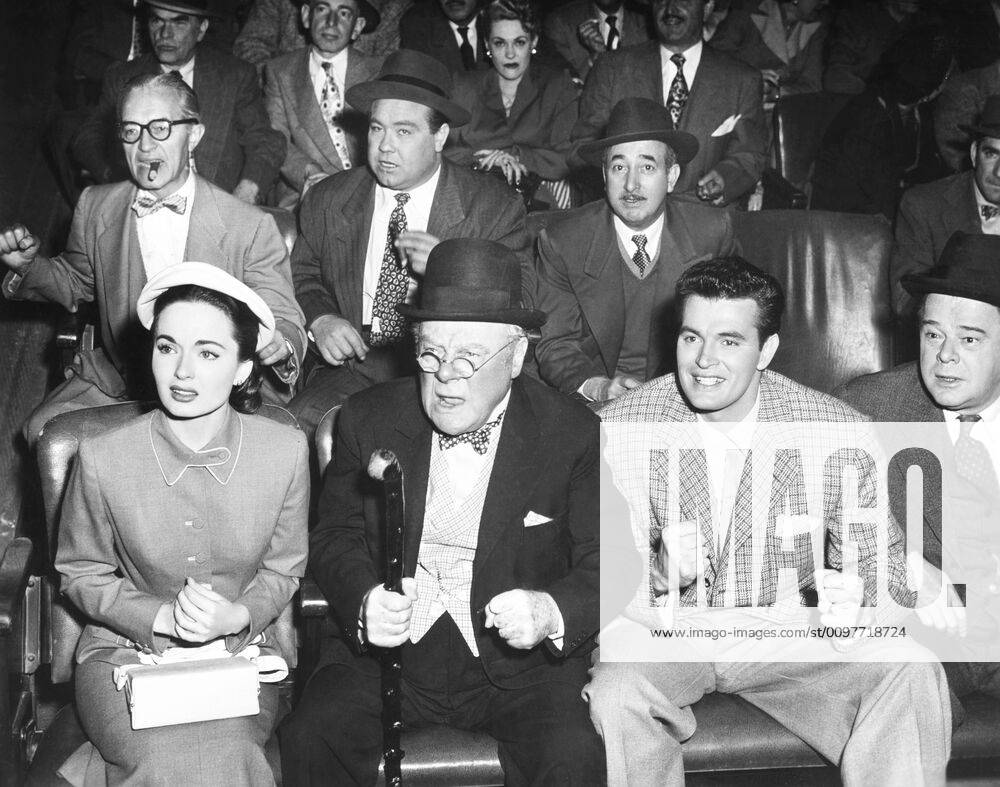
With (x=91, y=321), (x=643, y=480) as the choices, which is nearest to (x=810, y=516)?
(x=643, y=480)

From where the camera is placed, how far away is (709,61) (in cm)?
548

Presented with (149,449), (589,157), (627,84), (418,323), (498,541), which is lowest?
(498,541)

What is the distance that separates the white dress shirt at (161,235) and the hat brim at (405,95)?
807mm

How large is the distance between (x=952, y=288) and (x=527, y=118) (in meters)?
2.92

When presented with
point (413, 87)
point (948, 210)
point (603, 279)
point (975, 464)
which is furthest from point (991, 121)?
point (413, 87)

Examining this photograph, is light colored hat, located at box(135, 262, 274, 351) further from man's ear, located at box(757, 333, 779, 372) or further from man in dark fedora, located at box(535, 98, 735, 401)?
man in dark fedora, located at box(535, 98, 735, 401)

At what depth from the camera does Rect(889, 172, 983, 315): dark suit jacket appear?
176 inches

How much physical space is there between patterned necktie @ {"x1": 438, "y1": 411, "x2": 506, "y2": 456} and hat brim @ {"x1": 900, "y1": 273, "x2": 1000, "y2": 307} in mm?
1283

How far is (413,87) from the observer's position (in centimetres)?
421

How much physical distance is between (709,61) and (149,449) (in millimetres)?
3660

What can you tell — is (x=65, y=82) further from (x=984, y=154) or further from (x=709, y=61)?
(x=984, y=154)

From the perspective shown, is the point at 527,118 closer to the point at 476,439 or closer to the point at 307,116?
the point at 307,116

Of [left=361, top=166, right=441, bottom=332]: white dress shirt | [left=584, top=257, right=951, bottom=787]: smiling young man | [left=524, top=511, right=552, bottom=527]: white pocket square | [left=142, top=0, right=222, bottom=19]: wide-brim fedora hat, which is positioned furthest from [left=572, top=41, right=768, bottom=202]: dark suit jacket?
[left=524, top=511, right=552, bottom=527]: white pocket square

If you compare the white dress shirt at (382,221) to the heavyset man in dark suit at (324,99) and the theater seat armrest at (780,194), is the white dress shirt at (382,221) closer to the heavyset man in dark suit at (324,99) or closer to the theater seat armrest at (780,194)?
the heavyset man in dark suit at (324,99)
